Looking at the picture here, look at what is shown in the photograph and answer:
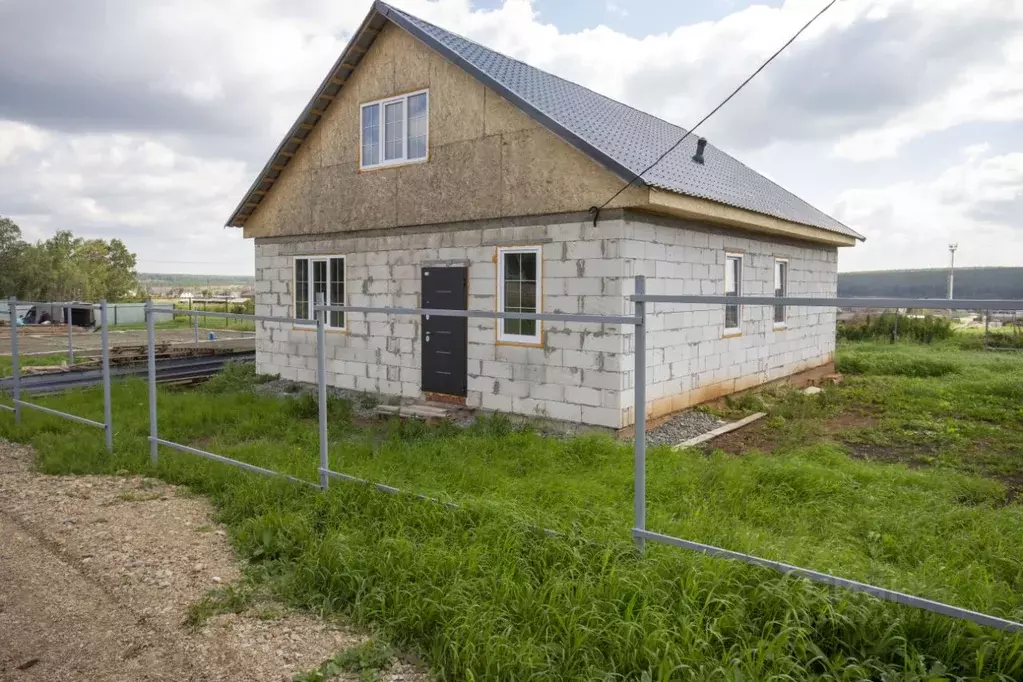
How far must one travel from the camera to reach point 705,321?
11281 millimetres

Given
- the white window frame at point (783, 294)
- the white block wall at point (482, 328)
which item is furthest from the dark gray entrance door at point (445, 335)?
the white window frame at point (783, 294)

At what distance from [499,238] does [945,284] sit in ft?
19.2

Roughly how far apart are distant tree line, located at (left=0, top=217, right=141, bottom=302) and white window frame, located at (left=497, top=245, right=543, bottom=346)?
42.7 metres

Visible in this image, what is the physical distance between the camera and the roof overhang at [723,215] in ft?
30.0

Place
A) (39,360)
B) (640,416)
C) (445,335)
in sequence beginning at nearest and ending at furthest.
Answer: (640,416) → (445,335) → (39,360)

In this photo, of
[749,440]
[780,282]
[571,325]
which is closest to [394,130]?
[571,325]

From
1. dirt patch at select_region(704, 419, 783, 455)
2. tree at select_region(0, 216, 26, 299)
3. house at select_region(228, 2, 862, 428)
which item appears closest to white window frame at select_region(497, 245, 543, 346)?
house at select_region(228, 2, 862, 428)

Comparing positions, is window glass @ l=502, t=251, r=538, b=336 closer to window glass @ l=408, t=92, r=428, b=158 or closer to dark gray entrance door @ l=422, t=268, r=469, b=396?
dark gray entrance door @ l=422, t=268, r=469, b=396

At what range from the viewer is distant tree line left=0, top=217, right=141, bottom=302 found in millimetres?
49531

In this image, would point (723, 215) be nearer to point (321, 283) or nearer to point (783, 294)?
point (783, 294)

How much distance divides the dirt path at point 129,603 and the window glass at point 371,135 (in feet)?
24.4

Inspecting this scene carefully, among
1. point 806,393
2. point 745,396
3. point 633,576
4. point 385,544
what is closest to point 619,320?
point 633,576

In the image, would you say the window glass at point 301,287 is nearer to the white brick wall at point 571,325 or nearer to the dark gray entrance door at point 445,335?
the white brick wall at point 571,325

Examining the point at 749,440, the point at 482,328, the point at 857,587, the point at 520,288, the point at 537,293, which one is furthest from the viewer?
the point at 482,328
